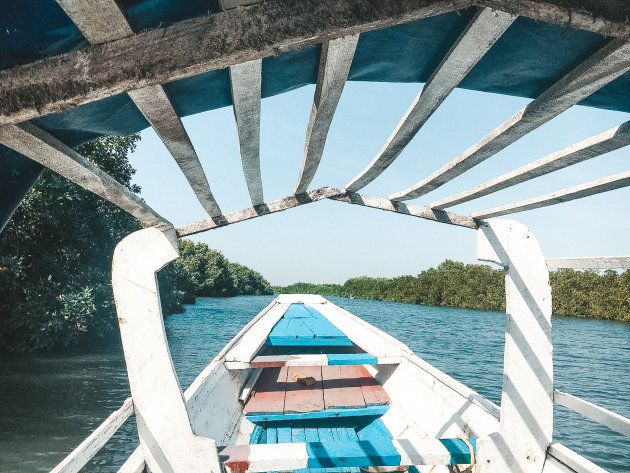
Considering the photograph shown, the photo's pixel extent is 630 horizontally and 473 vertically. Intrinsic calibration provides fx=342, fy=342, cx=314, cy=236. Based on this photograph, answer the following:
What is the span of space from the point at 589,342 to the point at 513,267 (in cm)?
2258

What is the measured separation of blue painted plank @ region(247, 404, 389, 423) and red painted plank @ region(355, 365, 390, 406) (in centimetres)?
16

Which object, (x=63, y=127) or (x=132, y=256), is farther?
(x=132, y=256)

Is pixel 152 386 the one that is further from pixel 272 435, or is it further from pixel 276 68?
→ pixel 272 435

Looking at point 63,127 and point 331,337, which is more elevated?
point 63,127

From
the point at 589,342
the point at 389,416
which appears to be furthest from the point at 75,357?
the point at 589,342

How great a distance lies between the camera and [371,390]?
462 centimetres

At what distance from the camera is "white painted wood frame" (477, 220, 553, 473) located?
2.20m

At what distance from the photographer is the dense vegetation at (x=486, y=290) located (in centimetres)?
3575

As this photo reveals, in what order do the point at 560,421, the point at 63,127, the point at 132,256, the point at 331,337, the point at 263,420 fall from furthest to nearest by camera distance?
the point at 560,421
the point at 331,337
the point at 263,420
the point at 132,256
the point at 63,127

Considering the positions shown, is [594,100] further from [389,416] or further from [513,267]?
[389,416]

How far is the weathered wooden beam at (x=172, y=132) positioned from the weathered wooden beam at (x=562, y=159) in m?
1.77

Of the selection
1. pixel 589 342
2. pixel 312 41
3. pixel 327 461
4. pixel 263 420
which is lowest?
pixel 589 342

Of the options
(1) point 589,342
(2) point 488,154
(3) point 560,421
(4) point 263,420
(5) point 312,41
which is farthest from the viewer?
(1) point 589,342

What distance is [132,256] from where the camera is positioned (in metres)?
2.06
